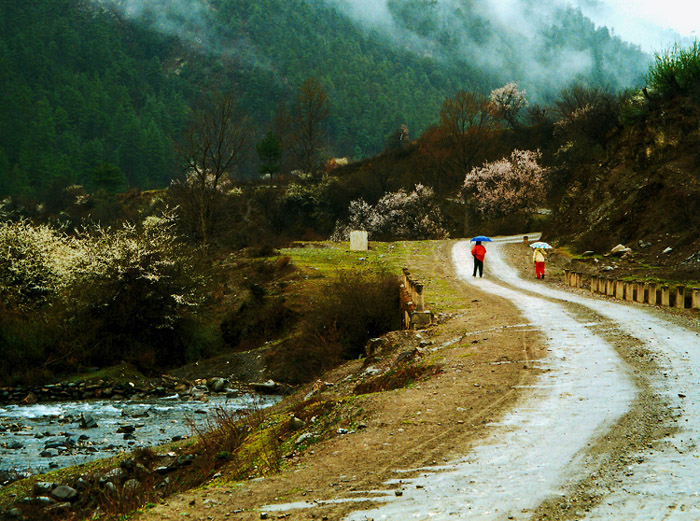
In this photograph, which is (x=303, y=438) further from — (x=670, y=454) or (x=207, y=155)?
(x=207, y=155)

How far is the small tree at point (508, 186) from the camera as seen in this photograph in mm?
69250

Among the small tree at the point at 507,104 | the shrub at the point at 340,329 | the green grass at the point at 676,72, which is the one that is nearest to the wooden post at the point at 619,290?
the shrub at the point at 340,329

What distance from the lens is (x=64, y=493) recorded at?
10.6m

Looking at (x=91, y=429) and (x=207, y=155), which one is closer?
(x=91, y=429)

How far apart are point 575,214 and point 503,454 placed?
3541cm

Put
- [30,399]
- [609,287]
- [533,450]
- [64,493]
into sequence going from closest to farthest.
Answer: [533,450]
[64,493]
[30,399]
[609,287]

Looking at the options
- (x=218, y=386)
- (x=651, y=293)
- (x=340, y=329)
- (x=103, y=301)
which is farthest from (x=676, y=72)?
(x=103, y=301)

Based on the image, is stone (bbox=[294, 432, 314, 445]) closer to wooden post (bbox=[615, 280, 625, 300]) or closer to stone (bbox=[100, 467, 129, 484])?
stone (bbox=[100, 467, 129, 484])

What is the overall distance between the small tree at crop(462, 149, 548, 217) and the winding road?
58.5m

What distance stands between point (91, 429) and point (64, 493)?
5844mm

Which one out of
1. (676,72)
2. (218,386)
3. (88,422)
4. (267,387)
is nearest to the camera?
(88,422)

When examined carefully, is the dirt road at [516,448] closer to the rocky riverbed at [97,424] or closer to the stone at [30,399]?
the rocky riverbed at [97,424]

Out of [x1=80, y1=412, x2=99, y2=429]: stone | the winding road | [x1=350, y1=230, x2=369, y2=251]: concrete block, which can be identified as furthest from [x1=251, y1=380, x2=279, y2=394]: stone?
[x1=350, y1=230, x2=369, y2=251]: concrete block

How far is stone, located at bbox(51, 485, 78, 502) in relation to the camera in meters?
10.5
